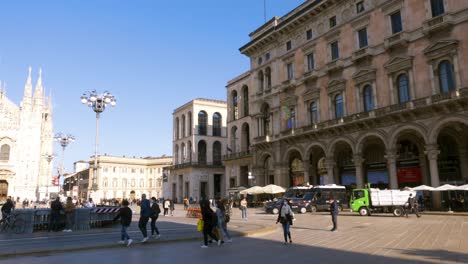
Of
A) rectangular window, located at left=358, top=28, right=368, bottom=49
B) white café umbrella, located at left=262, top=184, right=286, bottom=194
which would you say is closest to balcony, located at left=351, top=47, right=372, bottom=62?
rectangular window, located at left=358, top=28, right=368, bottom=49

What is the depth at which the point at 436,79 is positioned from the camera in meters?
30.0

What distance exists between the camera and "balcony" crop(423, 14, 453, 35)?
94.9 ft

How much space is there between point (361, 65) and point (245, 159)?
24977mm

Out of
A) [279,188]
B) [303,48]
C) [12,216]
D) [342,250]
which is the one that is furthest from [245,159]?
[342,250]

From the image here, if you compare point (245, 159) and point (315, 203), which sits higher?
point (245, 159)

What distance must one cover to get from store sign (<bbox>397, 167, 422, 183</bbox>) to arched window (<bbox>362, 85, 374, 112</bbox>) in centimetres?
630

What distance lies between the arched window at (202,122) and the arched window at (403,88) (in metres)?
46.3

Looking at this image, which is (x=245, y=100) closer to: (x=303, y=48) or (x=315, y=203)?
(x=303, y=48)

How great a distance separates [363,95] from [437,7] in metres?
9.44

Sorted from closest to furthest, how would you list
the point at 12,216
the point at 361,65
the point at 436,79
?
the point at 12,216 → the point at 436,79 → the point at 361,65

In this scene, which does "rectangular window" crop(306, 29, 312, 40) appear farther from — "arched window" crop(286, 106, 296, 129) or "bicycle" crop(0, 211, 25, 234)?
"bicycle" crop(0, 211, 25, 234)

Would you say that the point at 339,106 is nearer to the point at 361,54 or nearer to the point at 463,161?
the point at 361,54

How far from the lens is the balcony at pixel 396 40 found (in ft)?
105

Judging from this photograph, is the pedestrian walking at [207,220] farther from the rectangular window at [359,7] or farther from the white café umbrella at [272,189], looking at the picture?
the rectangular window at [359,7]
